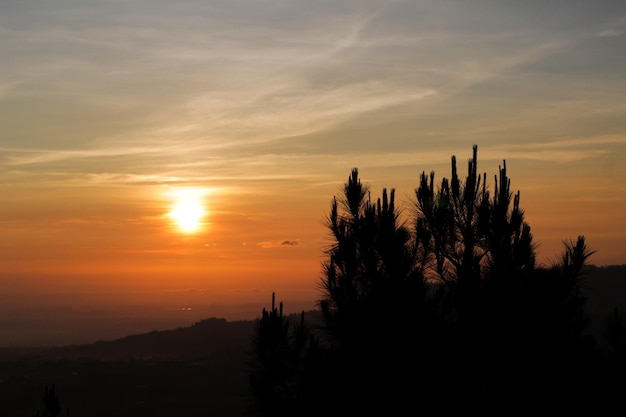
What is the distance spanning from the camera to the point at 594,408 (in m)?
17.8

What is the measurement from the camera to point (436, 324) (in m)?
18.1

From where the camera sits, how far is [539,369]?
1744cm

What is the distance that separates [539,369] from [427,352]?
258cm

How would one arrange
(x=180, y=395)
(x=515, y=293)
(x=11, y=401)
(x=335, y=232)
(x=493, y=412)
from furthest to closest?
(x=180, y=395) < (x=11, y=401) < (x=335, y=232) < (x=515, y=293) < (x=493, y=412)

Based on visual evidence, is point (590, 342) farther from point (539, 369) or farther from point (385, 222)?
point (385, 222)

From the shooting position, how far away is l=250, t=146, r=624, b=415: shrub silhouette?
1730cm

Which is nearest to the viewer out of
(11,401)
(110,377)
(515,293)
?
(515,293)

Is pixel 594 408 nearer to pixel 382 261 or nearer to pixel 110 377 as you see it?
pixel 382 261

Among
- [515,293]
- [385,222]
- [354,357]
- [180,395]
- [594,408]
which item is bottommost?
[180,395]

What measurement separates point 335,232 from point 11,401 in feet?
536

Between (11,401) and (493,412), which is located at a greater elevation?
(493,412)

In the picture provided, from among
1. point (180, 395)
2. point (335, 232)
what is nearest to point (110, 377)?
point (180, 395)

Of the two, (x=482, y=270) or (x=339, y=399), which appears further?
(x=482, y=270)

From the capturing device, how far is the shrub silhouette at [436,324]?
56.7 feet
